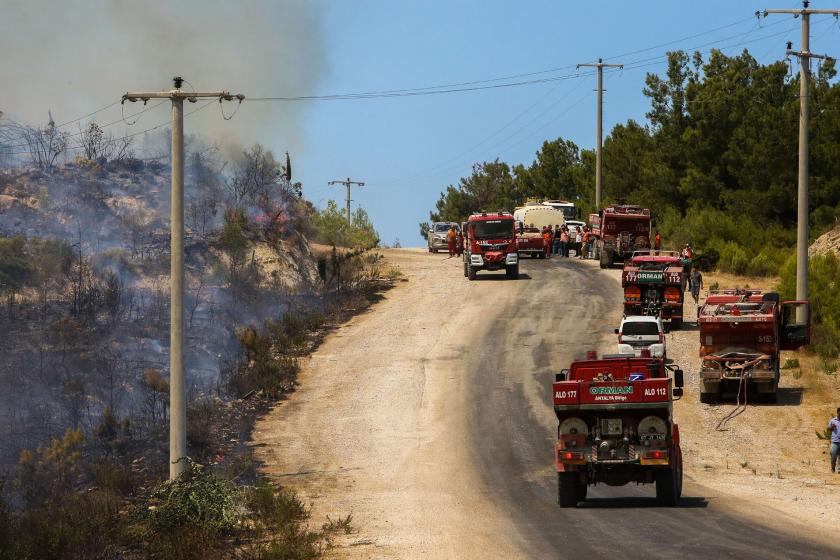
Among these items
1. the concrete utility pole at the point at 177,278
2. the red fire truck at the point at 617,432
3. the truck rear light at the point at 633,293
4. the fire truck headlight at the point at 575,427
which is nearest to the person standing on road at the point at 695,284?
the truck rear light at the point at 633,293

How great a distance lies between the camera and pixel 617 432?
2100 cm

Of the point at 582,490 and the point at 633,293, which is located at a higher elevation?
the point at 633,293

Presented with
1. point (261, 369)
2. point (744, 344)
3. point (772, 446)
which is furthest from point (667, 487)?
point (261, 369)

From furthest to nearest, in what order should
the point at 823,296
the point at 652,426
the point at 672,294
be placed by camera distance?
1. the point at 672,294
2. the point at 823,296
3. the point at 652,426

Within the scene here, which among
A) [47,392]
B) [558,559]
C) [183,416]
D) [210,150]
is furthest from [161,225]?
[558,559]

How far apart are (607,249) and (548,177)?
44948 millimetres

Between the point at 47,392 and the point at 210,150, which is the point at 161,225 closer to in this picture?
the point at 210,150

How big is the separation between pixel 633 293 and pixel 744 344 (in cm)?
790

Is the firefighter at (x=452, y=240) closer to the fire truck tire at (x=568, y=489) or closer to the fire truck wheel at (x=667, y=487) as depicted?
the fire truck tire at (x=568, y=489)

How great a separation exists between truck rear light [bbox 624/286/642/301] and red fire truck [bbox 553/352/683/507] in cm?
2139

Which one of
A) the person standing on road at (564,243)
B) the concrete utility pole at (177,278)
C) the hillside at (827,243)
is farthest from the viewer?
the person standing on road at (564,243)

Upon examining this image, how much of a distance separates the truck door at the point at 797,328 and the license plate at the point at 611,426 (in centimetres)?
1664

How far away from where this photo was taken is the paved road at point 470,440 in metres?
18.3

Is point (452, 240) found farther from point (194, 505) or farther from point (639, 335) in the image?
point (194, 505)
